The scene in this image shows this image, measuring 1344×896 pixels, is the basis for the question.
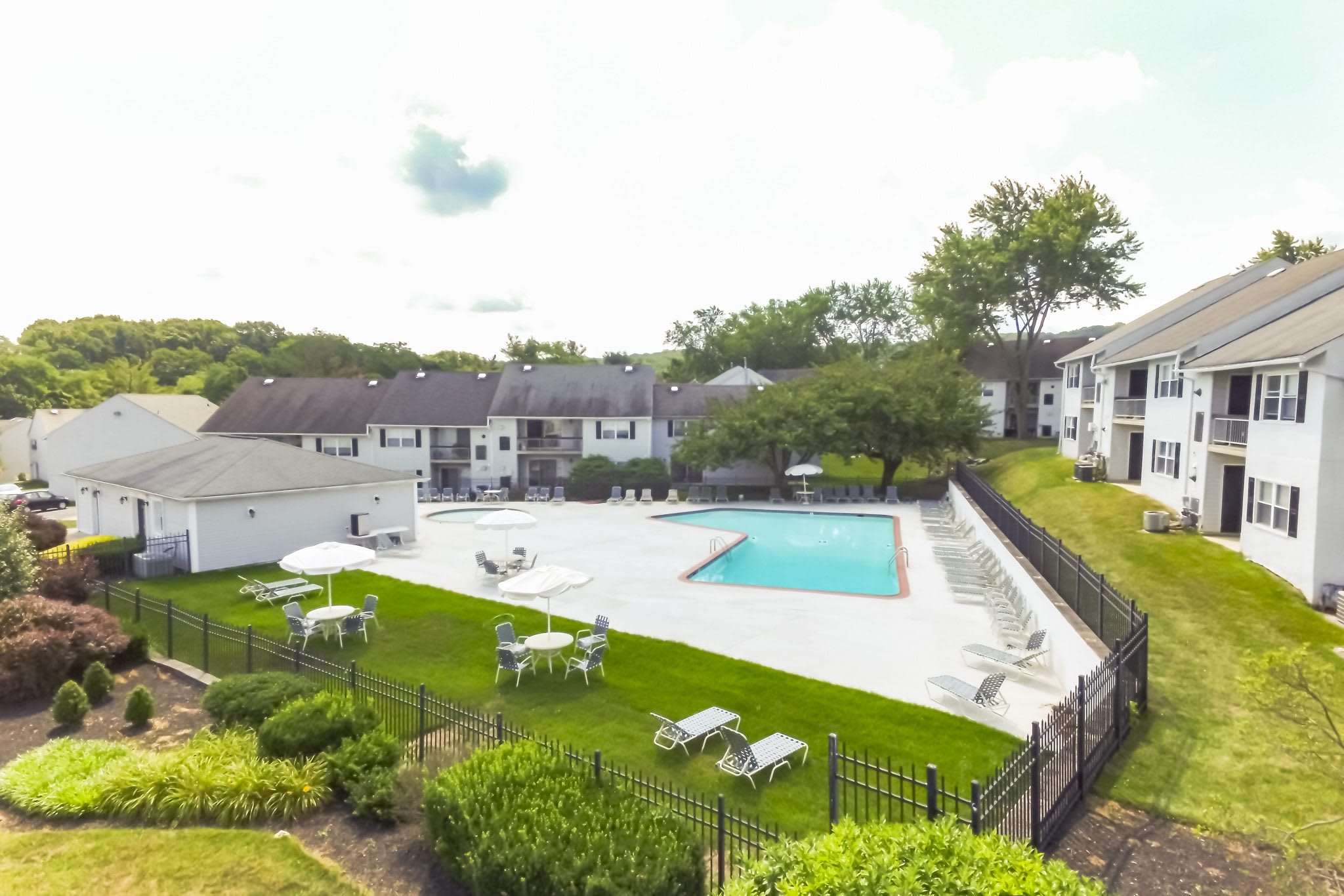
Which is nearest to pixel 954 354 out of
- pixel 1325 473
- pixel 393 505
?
pixel 1325 473

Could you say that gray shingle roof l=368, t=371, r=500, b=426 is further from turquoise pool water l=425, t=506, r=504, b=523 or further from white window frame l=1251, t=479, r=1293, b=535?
Answer: white window frame l=1251, t=479, r=1293, b=535

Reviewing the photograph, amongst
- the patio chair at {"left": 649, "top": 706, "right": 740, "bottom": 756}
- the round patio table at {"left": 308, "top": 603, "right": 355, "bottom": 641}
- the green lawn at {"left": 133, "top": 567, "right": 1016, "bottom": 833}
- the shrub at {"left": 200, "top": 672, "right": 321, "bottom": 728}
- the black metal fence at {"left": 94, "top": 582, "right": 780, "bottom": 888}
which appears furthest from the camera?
the round patio table at {"left": 308, "top": 603, "right": 355, "bottom": 641}

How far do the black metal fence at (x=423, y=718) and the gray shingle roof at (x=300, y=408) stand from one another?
2813 centimetres

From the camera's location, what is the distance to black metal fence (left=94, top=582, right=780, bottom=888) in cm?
750

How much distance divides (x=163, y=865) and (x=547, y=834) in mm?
4424

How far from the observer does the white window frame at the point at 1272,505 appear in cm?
1662

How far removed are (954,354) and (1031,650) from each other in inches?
1471

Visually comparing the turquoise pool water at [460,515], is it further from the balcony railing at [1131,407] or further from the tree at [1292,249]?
the tree at [1292,249]

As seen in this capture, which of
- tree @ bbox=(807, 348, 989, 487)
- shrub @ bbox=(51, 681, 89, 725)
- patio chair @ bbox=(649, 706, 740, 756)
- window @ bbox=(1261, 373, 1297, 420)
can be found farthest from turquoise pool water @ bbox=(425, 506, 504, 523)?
window @ bbox=(1261, 373, 1297, 420)

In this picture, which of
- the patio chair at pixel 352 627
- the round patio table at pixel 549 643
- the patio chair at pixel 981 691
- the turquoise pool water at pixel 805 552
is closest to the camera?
the patio chair at pixel 981 691

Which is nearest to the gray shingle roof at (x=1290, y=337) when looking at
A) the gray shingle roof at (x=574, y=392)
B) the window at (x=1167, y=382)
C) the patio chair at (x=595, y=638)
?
the window at (x=1167, y=382)

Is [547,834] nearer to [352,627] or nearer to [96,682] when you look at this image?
[96,682]

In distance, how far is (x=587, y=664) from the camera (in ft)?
42.6

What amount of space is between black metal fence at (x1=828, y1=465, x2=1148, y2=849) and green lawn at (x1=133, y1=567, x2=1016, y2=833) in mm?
540
